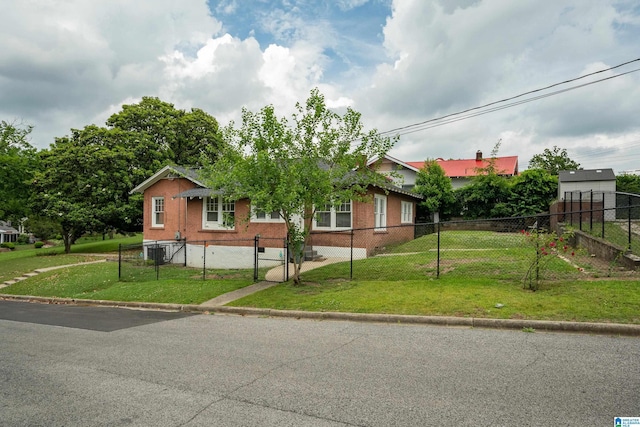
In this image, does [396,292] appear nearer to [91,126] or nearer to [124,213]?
[124,213]

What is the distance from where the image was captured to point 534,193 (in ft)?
87.1

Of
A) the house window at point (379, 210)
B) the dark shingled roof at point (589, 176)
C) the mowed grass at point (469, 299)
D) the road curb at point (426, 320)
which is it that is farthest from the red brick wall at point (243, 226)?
the dark shingled roof at point (589, 176)

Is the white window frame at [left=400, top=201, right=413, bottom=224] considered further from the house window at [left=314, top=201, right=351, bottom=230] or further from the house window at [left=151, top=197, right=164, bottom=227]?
the house window at [left=151, top=197, right=164, bottom=227]

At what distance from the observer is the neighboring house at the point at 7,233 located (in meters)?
69.8

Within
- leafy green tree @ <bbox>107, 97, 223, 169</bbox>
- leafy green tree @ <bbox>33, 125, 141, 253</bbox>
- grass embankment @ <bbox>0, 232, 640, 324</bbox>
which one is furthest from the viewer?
leafy green tree @ <bbox>107, 97, 223, 169</bbox>

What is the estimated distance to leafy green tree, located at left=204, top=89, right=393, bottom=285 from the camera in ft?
37.4

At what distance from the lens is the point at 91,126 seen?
30.5 meters

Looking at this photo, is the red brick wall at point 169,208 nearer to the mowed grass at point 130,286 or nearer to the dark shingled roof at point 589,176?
the mowed grass at point 130,286

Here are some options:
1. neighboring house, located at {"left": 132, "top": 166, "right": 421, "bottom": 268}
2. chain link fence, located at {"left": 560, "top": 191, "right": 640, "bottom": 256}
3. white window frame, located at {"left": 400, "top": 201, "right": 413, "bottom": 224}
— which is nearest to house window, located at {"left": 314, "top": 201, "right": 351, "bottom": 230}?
neighboring house, located at {"left": 132, "top": 166, "right": 421, "bottom": 268}

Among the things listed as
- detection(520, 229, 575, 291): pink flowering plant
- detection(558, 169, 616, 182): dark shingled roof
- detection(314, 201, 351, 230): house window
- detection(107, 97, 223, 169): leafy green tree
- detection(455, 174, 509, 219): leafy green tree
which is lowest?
detection(520, 229, 575, 291): pink flowering plant

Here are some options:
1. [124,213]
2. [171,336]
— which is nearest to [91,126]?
[124,213]

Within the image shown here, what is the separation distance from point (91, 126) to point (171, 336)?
28.1m

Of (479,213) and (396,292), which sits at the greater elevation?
(479,213)

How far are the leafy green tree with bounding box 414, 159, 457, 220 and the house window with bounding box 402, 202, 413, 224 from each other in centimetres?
206
